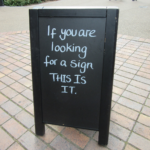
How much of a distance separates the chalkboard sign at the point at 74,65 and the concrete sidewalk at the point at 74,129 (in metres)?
0.21

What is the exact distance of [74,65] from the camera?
1.72 meters

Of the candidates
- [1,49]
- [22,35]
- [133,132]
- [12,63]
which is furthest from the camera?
[22,35]

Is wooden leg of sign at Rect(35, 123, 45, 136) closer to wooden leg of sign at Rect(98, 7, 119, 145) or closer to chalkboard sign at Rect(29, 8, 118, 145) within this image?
chalkboard sign at Rect(29, 8, 118, 145)

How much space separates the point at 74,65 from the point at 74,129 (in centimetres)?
88

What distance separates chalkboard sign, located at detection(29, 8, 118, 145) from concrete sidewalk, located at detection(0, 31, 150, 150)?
0.70 feet

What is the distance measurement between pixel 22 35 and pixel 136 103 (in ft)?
14.4

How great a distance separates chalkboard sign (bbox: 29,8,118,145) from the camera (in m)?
1.57

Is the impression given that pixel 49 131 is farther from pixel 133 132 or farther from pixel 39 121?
pixel 133 132

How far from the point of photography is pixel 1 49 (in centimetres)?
444

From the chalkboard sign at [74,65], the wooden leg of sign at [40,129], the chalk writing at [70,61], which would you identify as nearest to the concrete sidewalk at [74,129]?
the wooden leg of sign at [40,129]

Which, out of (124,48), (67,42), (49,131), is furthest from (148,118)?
(124,48)

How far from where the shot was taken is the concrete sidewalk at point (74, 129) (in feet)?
6.26

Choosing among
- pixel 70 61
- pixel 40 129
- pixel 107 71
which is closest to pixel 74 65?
pixel 70 61

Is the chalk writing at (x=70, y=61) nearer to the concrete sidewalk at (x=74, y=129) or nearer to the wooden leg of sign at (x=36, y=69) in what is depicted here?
the wooden leg of sign at (x=36, y=69)
